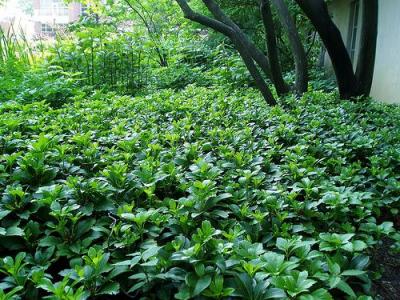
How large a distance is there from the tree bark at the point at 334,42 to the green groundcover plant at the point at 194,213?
78.7 inches

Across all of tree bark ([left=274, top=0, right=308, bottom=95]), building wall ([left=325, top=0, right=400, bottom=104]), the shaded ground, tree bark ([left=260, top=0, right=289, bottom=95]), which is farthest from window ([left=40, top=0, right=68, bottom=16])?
the shaded ground

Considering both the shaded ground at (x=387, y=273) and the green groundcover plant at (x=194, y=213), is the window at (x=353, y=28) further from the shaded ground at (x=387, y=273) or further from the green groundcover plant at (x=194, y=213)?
the shaded ground at (x=387, y=273)

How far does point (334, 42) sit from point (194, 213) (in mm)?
3843

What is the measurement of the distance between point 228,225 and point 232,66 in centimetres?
647

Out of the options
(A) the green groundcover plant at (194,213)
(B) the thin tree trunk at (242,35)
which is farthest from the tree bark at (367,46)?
(A) the green groundcover plant at (194,213)

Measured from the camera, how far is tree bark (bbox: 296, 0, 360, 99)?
473 centimetres

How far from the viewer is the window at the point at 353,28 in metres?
9.40

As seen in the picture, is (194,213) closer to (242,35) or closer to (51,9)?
(242,35)

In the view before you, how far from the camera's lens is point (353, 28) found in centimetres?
959

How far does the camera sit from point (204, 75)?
8.29 meters

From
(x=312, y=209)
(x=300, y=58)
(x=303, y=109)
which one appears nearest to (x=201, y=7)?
(x=300, y=58)

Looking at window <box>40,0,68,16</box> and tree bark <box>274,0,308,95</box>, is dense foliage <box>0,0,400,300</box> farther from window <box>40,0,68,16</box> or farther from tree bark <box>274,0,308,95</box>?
window <box>40,0,68,16</box>

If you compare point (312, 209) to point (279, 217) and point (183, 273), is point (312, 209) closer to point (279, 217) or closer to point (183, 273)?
point (279, 217)

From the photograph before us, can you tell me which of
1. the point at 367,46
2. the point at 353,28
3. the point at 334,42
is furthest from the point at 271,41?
the point at 353,28
